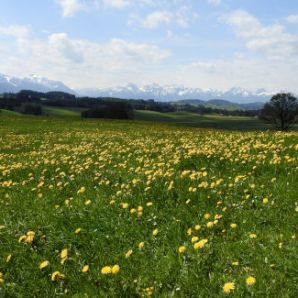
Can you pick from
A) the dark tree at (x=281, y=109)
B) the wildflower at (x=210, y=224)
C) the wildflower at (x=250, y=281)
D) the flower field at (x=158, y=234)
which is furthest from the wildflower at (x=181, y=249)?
the dark tree at (x=281, y=109)

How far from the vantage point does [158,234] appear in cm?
655

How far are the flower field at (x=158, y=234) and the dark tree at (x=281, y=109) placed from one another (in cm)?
8589

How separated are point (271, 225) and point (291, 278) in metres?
1.60

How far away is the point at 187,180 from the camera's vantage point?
29.0 ft

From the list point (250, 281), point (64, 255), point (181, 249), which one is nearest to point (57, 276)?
point (64, 255)

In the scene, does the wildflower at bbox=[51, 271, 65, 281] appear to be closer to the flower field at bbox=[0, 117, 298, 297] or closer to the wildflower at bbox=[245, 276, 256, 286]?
the flower field at bbox=[0, 117, 298, 297]

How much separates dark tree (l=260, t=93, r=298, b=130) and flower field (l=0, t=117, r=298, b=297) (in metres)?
85.9

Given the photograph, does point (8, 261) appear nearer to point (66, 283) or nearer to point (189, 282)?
point (66, 283)

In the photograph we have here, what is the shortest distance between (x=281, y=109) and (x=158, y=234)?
9157cm

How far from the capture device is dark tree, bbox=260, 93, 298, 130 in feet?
300

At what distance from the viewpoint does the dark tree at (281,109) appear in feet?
300

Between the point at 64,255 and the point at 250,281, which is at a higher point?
the point at 250,281

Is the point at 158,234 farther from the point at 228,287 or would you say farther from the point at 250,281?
the point at 250,281

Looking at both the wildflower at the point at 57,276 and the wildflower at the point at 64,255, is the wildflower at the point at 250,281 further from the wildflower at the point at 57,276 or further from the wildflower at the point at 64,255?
the wildflower at the point at 64,255
